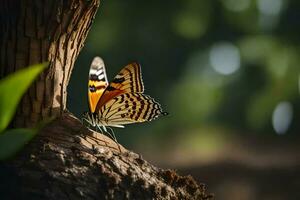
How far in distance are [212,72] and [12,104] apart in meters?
8.65

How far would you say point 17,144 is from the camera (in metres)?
1.85

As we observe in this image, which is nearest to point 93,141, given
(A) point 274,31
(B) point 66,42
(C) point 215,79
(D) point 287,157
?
(B) point 66,42

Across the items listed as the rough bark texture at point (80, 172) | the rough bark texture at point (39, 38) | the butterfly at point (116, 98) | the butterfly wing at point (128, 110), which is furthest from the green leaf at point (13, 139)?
the butterfly wing at point (128, 110)

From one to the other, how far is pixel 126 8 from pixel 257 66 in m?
1.55

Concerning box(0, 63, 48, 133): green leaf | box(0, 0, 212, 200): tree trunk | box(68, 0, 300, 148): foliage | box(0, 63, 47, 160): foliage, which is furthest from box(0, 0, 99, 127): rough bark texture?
box(68, 0, 300, 148): foliage

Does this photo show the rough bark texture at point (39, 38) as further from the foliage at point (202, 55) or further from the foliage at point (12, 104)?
the foliage at point (202, 55)

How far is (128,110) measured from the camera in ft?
8.66

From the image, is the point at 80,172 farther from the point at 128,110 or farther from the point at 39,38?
the point at 128,110

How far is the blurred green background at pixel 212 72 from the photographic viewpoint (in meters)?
8.95

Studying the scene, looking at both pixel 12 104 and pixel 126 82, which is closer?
pixel 12 104

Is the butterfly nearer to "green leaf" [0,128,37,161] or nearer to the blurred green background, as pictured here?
"green leaf" [0,128,37,161]

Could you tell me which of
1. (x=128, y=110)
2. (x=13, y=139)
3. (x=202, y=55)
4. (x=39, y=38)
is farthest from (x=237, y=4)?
(x=13, y=139)

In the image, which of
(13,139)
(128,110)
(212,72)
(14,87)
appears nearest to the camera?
(14,87)

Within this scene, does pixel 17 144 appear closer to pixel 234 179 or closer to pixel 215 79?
pixel 234 179
